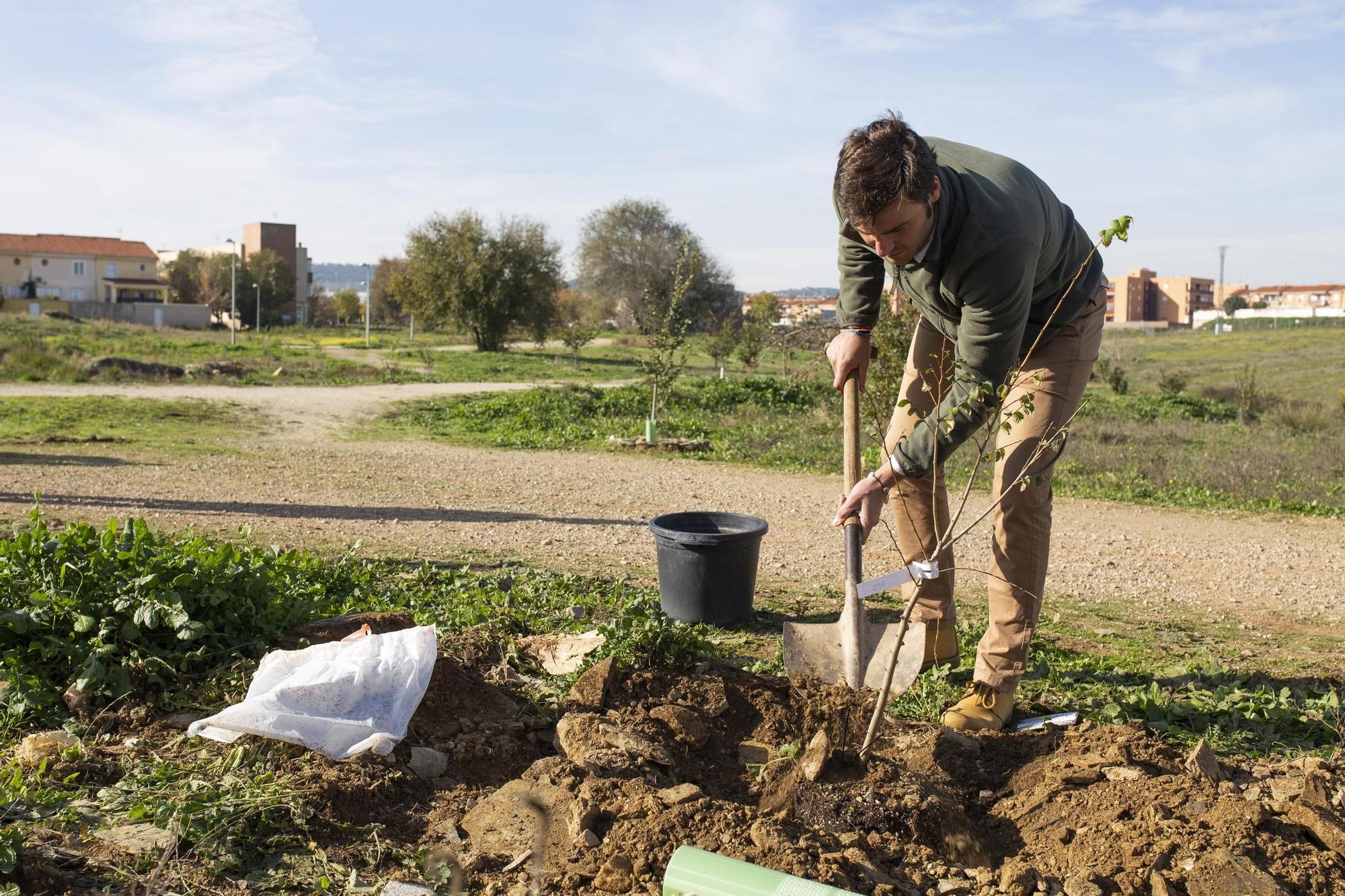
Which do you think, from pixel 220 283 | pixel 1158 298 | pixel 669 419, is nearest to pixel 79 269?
pixel 220 283

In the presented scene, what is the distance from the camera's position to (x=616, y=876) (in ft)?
7.82

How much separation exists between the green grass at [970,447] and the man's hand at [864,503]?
6734 mm

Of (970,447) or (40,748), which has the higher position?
(970,447)

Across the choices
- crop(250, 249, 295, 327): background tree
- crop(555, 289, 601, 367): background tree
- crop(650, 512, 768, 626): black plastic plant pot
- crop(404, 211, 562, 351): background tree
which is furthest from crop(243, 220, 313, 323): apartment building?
crop(650, 512, 768, 626): black plastic plant pot

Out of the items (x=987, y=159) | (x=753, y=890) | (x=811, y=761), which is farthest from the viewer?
(x=987, y=159)

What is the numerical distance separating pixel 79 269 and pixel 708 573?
7897cm

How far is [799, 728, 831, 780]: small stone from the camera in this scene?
287cm

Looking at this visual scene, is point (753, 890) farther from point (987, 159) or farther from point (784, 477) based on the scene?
point (784, 477)

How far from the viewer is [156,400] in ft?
49.3

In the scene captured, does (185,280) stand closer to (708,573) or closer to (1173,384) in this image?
(1173,384)

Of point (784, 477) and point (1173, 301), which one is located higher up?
point (1173, 301)

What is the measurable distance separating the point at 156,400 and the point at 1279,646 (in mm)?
14275

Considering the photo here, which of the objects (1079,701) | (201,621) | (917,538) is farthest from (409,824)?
(1079,701)

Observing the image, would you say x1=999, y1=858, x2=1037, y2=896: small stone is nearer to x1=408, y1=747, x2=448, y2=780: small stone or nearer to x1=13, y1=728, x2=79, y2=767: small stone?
x1=408, y1=747, x2=448, y2=780: small stone
